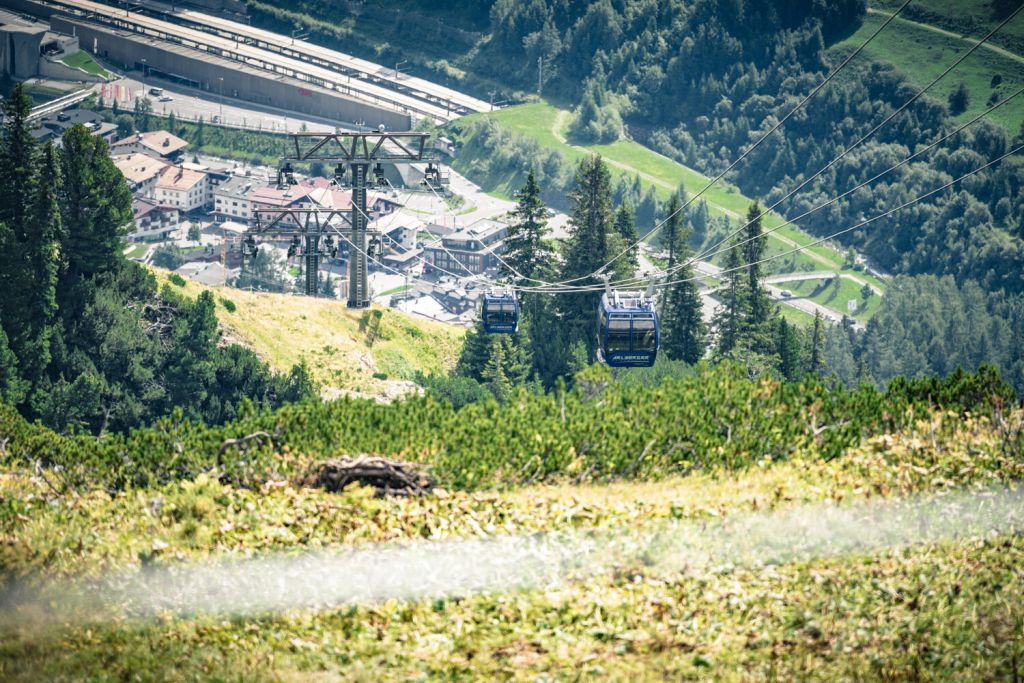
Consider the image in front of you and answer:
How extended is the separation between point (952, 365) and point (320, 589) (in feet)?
483

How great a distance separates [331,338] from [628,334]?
2559 centimetres

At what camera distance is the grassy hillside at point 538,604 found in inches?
979

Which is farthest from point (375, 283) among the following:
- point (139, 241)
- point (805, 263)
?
point (805, 263)

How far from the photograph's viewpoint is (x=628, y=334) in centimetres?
4819

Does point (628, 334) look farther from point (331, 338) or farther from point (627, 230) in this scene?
point (627, 230)

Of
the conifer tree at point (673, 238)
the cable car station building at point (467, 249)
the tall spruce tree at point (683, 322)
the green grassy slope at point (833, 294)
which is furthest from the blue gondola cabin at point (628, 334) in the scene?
the green grassy slope at point (833, 294)

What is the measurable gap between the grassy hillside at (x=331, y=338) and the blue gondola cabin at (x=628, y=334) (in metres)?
19.5

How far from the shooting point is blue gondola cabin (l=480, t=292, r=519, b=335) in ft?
195

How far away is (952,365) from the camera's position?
16275cm

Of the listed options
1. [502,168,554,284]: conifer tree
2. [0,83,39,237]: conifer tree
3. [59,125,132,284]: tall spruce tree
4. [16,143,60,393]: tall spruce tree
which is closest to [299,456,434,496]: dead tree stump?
[16,143,60,393]: tall spruce tree

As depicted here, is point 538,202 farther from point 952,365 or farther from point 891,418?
point 952,365

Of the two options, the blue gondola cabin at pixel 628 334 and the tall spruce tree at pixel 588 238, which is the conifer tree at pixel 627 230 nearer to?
the tall spruce tree at pixel 588 238

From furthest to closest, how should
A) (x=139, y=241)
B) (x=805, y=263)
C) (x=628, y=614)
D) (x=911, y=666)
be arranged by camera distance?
(x=805, y=263) → (x=139, y=241) → (x=628, y=614) → (x=911, y=666)

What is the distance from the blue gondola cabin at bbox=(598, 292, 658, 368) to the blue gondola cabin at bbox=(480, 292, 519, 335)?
10815 millimetres
